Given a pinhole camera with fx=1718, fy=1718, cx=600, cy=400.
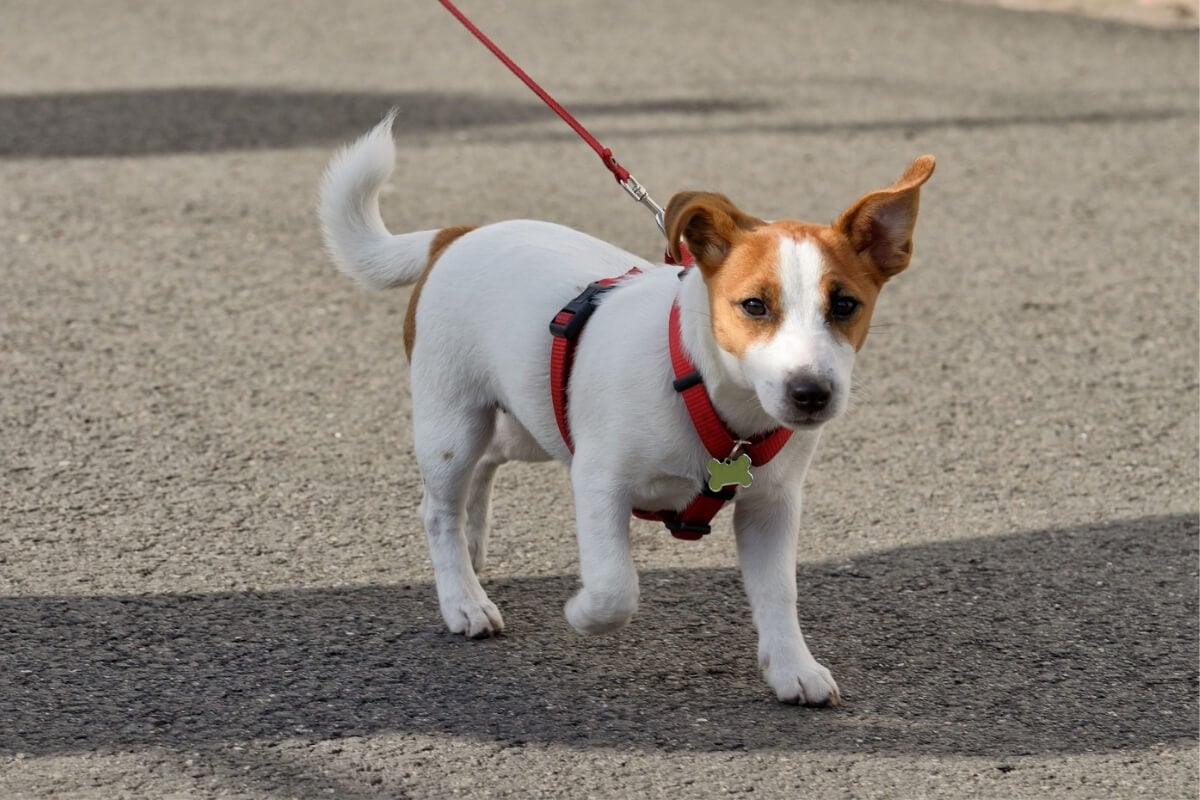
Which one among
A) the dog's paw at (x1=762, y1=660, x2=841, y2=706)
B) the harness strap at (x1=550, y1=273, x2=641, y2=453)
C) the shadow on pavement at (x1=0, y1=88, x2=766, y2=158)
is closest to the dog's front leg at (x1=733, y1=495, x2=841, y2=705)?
the dog's paw at (x1=762, y1=660, x2=841, y2=706)

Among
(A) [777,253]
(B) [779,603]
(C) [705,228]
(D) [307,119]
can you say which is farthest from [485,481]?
(D) [307,119]

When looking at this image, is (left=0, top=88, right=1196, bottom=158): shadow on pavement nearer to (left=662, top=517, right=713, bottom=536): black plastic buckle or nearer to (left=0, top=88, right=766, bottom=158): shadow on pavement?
(left=0, top=88, right=766, bottom=158): shadow on pavement

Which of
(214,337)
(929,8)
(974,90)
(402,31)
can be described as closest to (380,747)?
(214,337)

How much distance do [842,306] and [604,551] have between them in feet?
2.36

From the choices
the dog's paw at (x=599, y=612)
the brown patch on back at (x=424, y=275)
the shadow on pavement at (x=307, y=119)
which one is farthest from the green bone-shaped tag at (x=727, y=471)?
the shadow on pavement at (x=307, y=119)

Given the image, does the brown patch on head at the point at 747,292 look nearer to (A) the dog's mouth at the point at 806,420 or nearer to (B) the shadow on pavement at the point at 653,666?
(A) the dog's mouth at the point at 806,420

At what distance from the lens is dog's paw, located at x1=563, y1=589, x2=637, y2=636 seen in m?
3.56

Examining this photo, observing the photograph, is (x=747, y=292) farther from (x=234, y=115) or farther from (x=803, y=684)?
(x=234, y=115)

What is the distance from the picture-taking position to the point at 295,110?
9492mm

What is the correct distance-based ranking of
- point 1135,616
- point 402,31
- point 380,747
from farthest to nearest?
1. point 402,31
2. point 1135,616
3. point 380,747

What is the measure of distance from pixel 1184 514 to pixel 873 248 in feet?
6.32

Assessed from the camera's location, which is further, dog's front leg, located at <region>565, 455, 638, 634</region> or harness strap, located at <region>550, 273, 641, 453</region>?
harness strap, located at <region>550, 273, 641, 453</region>

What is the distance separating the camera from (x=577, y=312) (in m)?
3.71

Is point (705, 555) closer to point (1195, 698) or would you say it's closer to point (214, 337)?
point (1195, 698)
